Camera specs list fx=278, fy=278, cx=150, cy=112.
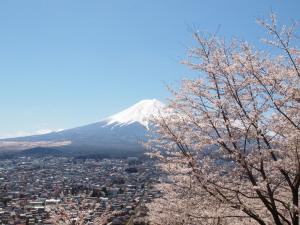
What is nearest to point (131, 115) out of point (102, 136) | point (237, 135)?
point (102, 136)

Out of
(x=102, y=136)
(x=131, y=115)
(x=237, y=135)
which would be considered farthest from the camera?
(x=131, y=115)

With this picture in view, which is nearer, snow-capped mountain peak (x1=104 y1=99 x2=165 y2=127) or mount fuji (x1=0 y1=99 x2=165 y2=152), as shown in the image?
mount fuji (x1=0 y1=99 x2=165 y2=152)

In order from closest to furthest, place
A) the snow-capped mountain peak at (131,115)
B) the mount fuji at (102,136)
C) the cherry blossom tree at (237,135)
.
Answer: the cherry blossom tree at (237,135) < the mount fuji at (102,136) < the snow-capped mountain peak at (131,115)

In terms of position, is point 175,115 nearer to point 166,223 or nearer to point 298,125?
point 298,125

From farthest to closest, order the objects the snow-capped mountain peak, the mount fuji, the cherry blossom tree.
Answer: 1. the snow-capped mountain peak
2. the mount fuji
3. the cherry blossom tree

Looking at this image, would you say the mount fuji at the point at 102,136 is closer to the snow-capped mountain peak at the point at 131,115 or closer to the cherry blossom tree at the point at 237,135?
the snow-capped mountain peak at the point at 131,115

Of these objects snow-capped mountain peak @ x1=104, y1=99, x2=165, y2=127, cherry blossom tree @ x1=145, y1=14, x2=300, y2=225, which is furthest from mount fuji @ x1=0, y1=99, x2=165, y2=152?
cherry blossom tree @ x1=145, y1=14, x2=300, y2=225

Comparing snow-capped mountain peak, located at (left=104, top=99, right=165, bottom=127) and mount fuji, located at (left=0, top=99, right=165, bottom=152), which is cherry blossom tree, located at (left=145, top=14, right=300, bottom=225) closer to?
mount fuji, located at (left=0, top=99, right=165, bottom=152)

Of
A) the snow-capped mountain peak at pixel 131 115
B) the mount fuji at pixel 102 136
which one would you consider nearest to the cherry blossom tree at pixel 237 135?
the mount fuji at pixel 102 136

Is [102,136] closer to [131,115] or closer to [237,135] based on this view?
[131,115]
